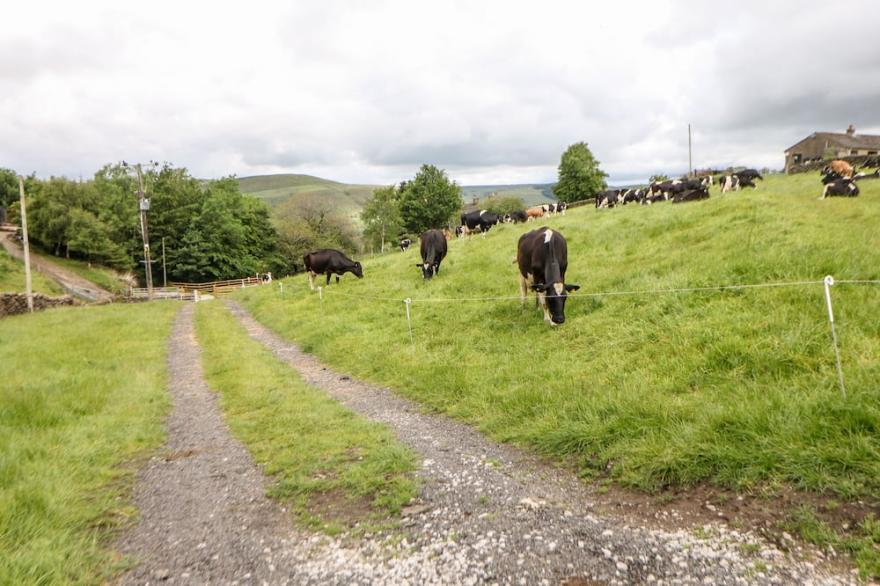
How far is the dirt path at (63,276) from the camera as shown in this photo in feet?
135

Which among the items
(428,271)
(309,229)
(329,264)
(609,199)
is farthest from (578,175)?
(428,271)

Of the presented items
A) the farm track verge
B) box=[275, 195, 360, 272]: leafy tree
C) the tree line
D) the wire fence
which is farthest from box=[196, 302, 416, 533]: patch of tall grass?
box=[275, 195, 360, 272]: leafy tree

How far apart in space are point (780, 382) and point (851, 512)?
2.13m

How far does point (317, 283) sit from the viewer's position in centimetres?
2538

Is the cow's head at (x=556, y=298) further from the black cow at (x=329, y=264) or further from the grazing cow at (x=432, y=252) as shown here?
the black cow at (x=329, y=264)

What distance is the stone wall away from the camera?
2457 centimetres

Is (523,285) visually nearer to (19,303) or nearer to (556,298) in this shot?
(556,298)

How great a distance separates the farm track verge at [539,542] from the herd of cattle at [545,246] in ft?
16.7

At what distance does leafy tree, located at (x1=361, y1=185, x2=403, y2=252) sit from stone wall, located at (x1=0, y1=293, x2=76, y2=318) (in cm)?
4719

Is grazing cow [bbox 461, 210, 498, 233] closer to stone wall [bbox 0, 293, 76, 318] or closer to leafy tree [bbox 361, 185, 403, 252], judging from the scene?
stone wall [bbox 0, 293, 76, 318]

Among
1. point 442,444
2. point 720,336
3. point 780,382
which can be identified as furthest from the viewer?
point 720,336

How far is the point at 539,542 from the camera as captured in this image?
3.42m

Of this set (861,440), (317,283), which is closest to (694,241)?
(861,440)

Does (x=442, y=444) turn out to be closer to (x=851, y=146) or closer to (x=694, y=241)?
(x=694, y=241)
